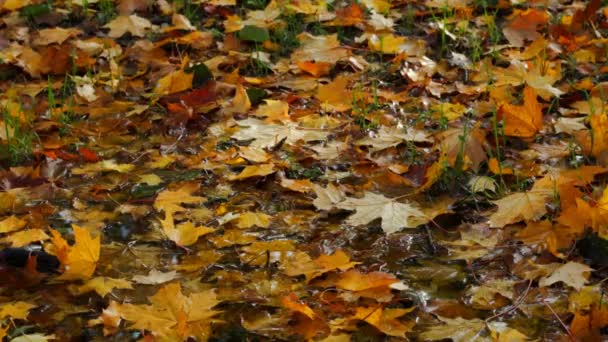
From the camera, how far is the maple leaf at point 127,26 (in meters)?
3.53

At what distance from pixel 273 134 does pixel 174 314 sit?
3.30ft

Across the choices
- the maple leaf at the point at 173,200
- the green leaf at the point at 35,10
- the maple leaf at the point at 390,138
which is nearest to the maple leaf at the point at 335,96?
the maple leaf at the point at 390,138

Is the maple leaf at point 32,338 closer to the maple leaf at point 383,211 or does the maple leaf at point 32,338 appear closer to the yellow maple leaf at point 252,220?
the yellow maple leaf at point 252,220

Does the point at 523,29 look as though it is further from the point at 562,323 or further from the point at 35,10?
the point at 35,10

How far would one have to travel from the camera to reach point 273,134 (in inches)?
103

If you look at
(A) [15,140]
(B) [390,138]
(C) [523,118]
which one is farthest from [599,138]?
(A) [15,140]

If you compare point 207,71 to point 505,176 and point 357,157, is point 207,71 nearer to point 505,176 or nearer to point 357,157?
point 357,157

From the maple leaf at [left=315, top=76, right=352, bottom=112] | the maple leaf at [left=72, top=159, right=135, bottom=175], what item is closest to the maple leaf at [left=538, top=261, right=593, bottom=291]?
the maple leaf at [left=315, top=76, right=352, bottom=112]

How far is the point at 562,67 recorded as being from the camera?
9.89 feet

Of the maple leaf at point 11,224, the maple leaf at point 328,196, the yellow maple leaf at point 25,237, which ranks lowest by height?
the maple leaf at point 11,224

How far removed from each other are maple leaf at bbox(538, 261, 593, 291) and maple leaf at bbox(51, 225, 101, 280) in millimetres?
1056

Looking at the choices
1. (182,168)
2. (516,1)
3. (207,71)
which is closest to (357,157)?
(182,168)

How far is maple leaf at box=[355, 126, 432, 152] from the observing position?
2506 millimetres

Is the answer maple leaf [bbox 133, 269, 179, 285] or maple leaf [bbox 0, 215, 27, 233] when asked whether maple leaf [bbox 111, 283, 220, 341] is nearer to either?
maple leaf [bbox 133, 269, 179, 285]
